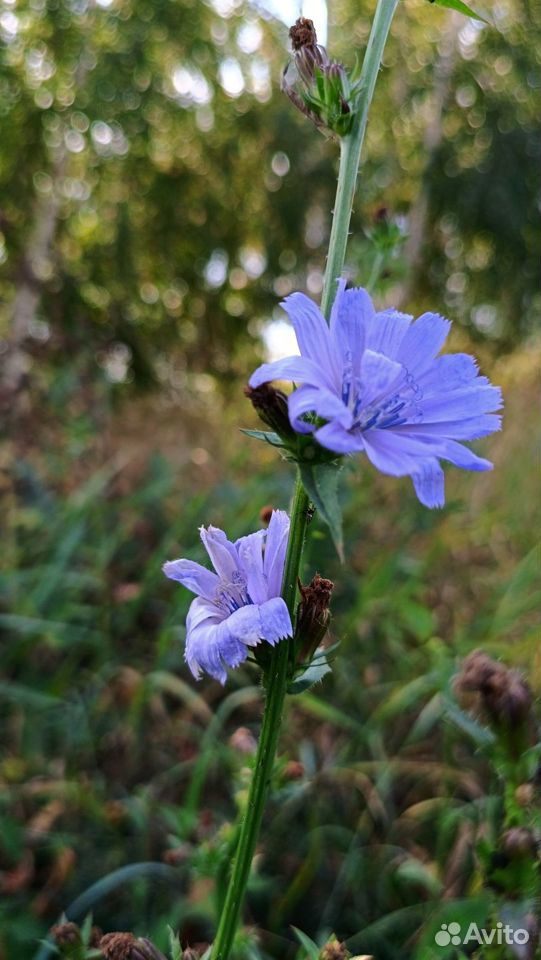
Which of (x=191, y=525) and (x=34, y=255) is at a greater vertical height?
(x=34, y=255)

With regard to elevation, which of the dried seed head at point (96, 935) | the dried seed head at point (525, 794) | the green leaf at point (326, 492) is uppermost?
the green leaf at point (326, 492)

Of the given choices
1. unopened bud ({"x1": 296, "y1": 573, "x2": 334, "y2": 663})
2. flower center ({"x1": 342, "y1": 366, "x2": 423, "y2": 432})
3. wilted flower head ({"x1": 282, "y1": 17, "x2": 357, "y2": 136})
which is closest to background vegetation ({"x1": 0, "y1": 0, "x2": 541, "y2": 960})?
unopened bud ({"x1": 296, "y1": 573, "x2": 334, "y2": 663})

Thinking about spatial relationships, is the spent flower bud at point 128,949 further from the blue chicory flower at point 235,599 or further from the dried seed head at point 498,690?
the dried seed head at point 498,690

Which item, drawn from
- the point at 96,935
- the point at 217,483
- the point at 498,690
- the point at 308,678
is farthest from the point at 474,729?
the point at 217,483

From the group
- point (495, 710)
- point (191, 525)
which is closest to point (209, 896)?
point (495, 710)

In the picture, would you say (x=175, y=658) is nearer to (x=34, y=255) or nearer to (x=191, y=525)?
(x=191, y=525)

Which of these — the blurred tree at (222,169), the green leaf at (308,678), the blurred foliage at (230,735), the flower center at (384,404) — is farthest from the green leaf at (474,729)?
the blurred tree at (222,169)
